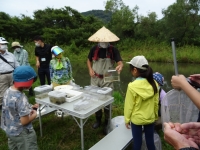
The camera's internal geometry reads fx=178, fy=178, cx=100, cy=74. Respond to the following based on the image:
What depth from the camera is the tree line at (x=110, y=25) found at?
17642mm

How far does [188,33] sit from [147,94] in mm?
18887

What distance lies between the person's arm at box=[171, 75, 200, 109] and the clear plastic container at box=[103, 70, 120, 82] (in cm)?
200

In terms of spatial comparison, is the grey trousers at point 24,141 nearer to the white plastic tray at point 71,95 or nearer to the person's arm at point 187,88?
the white plastic tray at point 71,95

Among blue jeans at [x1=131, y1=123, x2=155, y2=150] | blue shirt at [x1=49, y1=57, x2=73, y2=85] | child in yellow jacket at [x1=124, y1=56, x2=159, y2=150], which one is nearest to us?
child in yellow jacket at [x1=124, y1=56, x2=159, y2=150]

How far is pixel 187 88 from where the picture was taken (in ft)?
3.51

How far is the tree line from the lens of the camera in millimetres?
17642

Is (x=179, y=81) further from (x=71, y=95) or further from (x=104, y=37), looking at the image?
(x=104, y=37)

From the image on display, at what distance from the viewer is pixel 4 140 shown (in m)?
3.02

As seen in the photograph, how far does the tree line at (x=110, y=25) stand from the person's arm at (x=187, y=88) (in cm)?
1795

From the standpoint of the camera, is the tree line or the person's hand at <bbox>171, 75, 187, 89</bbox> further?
the tree line

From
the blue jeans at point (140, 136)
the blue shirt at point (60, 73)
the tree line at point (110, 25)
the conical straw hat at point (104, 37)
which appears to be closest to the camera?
the blue jeans at point (140, 136)

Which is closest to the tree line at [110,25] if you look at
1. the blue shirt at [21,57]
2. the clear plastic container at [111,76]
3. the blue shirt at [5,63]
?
the blue shirt at [21,57]

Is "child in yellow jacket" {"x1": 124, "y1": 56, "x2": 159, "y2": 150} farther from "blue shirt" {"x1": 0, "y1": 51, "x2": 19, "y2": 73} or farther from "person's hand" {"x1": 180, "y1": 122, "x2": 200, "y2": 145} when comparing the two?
"blue shirt" {"x1": 0, "y1": 51, "x2": 19, "y2": 73}

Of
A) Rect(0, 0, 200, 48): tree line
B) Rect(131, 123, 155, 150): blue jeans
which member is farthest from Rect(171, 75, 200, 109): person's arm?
Rect(0, 0, 200, 48): tree line
